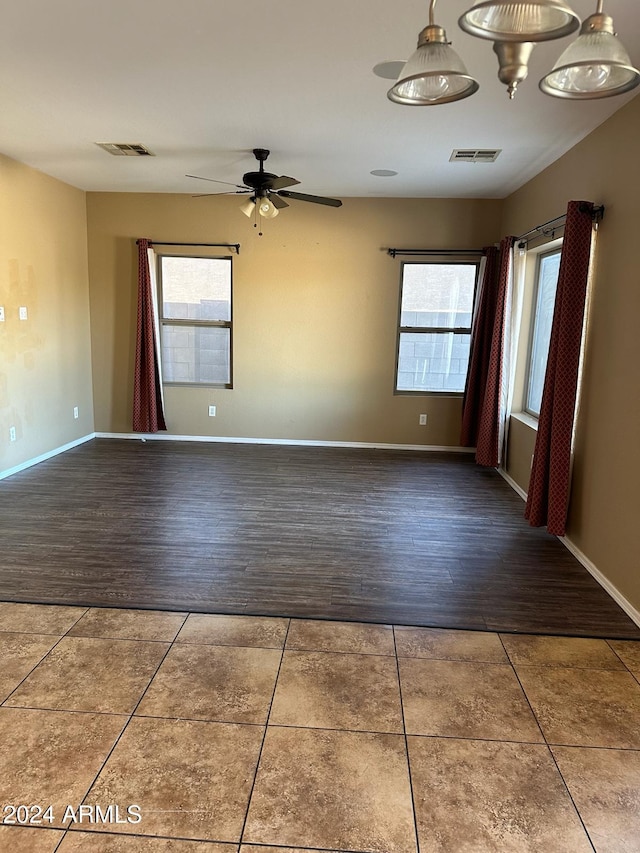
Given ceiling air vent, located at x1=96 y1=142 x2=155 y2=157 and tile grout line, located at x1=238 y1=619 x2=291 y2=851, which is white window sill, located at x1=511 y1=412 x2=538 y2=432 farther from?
ceiling air vent, located at x1=96 y1=142 x2=155 y2=157

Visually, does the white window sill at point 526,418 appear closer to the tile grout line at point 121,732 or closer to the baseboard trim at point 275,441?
the baseboard trim at point 275,441

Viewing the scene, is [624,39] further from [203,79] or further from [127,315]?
[127,315]

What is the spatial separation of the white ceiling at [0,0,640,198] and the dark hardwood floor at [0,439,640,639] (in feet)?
8.78

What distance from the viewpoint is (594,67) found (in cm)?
139

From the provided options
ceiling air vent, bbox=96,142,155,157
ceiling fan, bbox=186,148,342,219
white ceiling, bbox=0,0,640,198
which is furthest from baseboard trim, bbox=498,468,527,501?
ceiling air vent, bbox=96,142,155,157

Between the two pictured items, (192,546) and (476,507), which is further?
(476,507)

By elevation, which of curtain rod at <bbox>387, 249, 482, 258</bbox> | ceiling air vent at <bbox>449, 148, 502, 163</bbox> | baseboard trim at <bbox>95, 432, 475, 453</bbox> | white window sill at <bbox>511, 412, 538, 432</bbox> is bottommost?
baseboard trim at <bbox>95, 432, 475, 453</bbox>

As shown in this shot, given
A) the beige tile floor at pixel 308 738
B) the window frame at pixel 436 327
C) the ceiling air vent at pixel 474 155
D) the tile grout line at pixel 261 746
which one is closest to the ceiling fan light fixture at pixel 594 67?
the beige tile floor at pixel 308 738

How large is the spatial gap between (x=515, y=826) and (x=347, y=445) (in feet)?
15.8

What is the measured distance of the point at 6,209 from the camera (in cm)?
463

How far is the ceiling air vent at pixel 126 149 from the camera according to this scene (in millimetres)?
4160

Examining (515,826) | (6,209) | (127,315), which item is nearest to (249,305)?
(127,315)

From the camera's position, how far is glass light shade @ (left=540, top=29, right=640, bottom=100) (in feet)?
4.27

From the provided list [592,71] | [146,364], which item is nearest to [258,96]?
[592,71]
